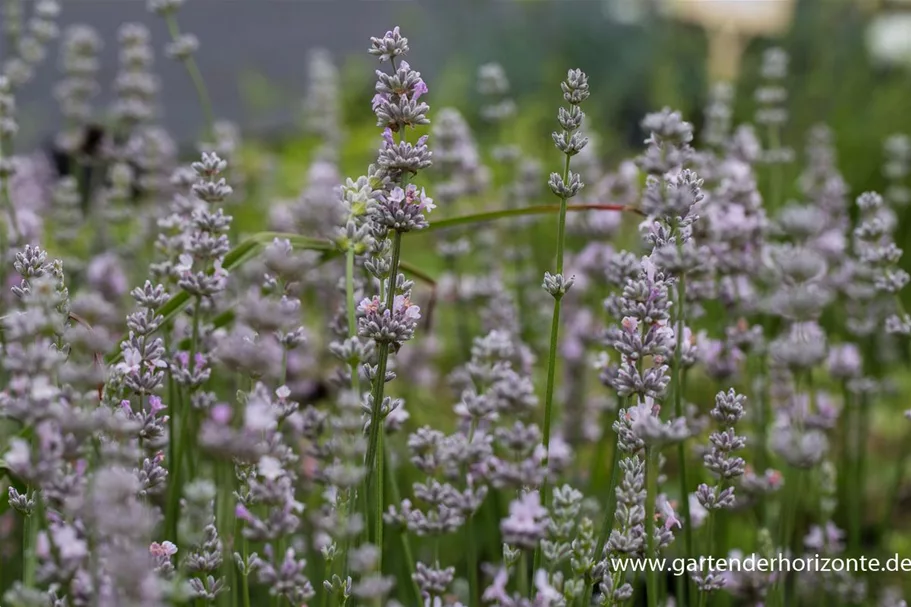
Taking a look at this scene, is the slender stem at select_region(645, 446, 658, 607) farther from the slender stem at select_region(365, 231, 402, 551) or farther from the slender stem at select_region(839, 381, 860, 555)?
the slender stem at select_region(839, 381, 860, 555)

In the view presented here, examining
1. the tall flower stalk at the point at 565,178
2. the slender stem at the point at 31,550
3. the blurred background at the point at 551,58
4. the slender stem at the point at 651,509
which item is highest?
the blurred background at the point at 551,58

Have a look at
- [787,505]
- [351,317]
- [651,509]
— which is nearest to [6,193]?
[351,317]

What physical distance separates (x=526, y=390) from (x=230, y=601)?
0.55m

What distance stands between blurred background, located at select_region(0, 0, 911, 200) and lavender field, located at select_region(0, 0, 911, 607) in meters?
1.07

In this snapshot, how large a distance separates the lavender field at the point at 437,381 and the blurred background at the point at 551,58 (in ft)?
3.51

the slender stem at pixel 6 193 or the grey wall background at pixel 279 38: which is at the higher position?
the grey wall background at pixel 279 38

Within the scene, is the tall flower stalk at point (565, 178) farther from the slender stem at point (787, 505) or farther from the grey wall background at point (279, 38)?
the grey wall background at point (279, 38)

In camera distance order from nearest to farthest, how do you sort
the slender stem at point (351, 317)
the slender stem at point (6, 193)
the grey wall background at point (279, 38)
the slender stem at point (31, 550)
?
1. the slender stem at point (31, 550)
2. the slender stem at point (351, 317)
3. the slender stem at point (6, 193)
4. the grey wall background at point (279, 38)

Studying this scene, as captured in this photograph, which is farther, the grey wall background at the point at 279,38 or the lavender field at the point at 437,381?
the grey wall background at the point at 279,38

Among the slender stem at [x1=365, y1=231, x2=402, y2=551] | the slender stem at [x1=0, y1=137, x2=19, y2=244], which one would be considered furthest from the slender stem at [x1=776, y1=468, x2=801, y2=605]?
the slender stem at [x1=0, y1=137, x2=19, y2=244]

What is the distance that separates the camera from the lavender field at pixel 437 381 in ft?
3.41

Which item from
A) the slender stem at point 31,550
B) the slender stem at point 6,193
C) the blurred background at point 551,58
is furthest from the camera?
the blurred background at point 551,58

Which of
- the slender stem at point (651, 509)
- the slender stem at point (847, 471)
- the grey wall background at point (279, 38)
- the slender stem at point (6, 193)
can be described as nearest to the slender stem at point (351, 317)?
the slender stem at point (651, 509)

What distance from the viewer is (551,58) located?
15.6ft
